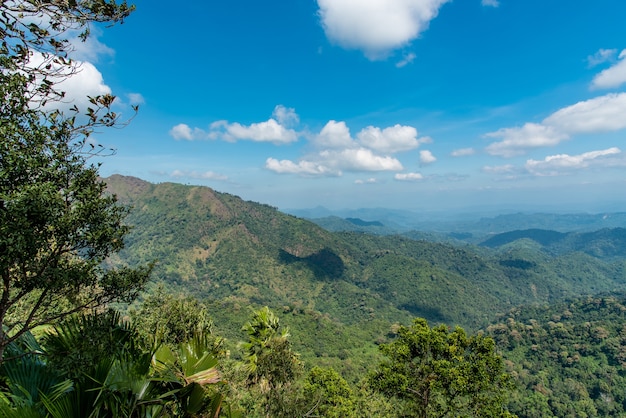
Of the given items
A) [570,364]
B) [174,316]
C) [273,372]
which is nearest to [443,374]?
[273,372]

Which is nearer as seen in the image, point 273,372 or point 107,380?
point 107,380

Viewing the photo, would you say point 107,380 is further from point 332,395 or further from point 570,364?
point 570,364

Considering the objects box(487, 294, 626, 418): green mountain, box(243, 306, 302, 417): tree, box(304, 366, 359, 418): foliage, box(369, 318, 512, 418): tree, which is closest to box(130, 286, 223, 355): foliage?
box(243, 306, 302, 417): tree

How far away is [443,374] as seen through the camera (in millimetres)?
10500

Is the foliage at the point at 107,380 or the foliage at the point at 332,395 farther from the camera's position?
the foliage at the point at 332,395

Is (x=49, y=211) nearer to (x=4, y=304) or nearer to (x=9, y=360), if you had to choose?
(x=4, y=304)

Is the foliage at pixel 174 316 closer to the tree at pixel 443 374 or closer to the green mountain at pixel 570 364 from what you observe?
the tree at pixel 443 374

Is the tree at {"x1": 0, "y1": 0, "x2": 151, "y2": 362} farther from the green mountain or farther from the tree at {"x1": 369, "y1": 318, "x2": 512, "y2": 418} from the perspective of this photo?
the green mountain

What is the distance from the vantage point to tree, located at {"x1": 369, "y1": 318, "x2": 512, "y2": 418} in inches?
401

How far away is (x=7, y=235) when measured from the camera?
13.7 ft

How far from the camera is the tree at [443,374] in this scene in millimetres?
10180

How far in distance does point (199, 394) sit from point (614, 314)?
14741 centimetres

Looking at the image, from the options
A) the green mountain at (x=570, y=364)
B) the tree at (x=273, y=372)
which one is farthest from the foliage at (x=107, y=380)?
the green mountain at (x=570, y=364)

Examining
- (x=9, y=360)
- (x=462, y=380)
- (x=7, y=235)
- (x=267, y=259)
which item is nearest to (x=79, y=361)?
(x=9, y=360)
